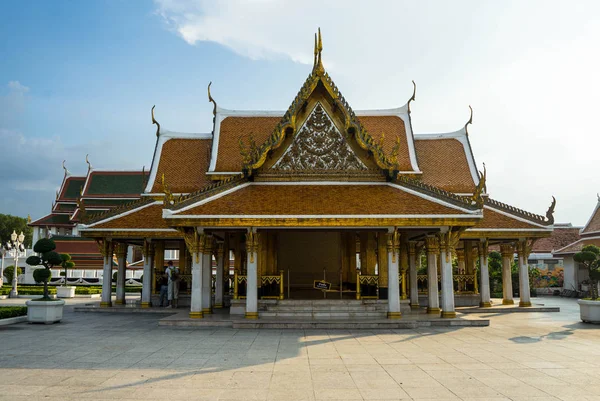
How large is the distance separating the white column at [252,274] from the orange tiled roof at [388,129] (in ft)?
25.8

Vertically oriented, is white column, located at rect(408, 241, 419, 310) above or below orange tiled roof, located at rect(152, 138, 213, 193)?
below

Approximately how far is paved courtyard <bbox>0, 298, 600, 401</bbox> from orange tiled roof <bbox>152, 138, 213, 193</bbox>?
8.01 meters

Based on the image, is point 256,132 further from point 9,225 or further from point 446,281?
point 9,225

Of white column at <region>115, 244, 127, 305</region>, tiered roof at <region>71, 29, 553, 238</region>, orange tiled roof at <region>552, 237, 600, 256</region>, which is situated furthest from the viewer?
orange tiled roof at <region>552, 237, 600, 256</region>

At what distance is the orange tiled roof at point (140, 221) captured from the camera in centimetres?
1672

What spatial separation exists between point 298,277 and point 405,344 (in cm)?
1058

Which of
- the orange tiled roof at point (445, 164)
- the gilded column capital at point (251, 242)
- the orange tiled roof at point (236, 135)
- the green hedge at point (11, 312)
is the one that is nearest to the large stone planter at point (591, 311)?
the orange tiled roof at point (445, 164)

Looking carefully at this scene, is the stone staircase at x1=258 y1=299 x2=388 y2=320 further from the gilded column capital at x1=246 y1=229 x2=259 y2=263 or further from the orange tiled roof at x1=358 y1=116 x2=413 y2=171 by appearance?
the orange tiled roof at x1=358 y1=116 x2=413 y2=171

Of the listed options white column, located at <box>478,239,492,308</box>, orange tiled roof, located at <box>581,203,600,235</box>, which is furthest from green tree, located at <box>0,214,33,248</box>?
orange tiled roof, located at <box>581,203,600,235</box>

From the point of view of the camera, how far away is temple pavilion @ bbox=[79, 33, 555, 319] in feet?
42.1

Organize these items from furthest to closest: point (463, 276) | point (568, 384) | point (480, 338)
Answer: point (463, 276), point (480, 338), point (568, 384)

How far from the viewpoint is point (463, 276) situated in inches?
781

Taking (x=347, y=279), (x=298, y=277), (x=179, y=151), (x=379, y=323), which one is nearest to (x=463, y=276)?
(x=347, y=279)

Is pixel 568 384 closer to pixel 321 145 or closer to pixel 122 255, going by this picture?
pixel 321 145
